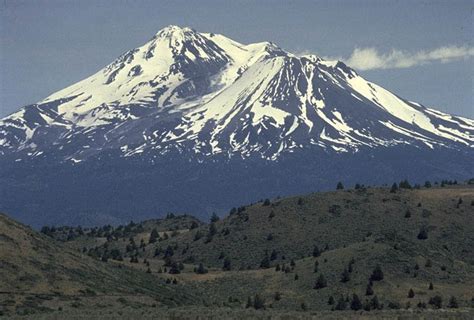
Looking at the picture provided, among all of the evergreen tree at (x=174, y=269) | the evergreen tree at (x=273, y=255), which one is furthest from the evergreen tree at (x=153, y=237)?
the evergreen tree at (x=174, y=269)

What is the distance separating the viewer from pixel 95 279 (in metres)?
117

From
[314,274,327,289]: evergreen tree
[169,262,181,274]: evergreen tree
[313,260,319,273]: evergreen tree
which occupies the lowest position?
[314,274,327,289]: evergreen tree

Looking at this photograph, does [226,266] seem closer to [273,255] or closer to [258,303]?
[273,255]

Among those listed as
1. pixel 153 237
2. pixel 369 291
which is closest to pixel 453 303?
pixel 369 291

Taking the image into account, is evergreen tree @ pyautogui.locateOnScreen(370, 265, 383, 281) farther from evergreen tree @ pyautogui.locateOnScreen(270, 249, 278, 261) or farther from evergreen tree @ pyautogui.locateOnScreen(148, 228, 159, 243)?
evergreen tree @ pyautogui.locateOnScreen(148, 228, 159, 243)

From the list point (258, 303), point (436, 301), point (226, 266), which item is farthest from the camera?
point (226, 266)

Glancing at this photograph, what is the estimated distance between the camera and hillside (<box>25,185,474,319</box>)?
11928 cm

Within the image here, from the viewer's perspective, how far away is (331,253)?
142m

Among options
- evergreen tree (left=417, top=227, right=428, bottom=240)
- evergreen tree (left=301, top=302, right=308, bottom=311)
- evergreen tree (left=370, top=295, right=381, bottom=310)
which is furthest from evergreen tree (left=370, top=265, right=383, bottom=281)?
evergreen tree (left=417, top=227, right=428, bottom=240)

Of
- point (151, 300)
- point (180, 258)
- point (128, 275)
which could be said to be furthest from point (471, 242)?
point (151, 300)

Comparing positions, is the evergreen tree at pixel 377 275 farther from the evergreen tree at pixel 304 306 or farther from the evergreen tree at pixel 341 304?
the evergreen tree at pixel 304 306

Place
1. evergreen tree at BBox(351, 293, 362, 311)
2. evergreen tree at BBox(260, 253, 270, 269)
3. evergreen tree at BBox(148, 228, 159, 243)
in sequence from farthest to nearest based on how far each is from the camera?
1. evergreen tree at BBox(148, 228, 159, 243)
2. evergreen tree at BBox(260, 253, 270, 269)
3. evergreen tree at BBox(351, 293, 362, 311)

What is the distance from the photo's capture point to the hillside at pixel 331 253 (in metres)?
119

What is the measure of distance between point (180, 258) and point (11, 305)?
74.1m
